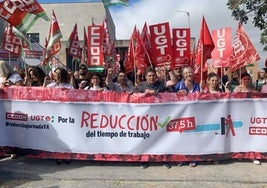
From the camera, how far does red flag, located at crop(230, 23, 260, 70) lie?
8.65 m

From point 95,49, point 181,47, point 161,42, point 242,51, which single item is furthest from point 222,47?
point 95,49

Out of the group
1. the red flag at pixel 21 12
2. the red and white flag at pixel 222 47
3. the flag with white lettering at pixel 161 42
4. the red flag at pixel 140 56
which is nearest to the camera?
the red flag at pixel 21 12

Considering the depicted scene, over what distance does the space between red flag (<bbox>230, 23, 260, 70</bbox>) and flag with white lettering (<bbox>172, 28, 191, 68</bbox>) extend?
1.12 metres

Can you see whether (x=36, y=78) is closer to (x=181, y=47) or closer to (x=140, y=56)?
(x=140, y=56)

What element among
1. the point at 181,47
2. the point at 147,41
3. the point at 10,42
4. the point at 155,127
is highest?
the point at 10,42

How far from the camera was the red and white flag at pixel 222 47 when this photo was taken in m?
9.08

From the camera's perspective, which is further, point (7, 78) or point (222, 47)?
point (222, 47)

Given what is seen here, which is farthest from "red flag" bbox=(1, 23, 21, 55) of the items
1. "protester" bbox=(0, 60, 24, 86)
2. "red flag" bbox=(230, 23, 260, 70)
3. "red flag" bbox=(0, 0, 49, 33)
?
"red flag" bbox=(230, 23, 260, 70)

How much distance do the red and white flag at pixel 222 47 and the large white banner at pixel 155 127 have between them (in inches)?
102

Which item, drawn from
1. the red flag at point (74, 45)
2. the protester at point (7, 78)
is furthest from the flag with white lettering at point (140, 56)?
the red flag at point (74, 45)

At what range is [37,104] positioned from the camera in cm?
683

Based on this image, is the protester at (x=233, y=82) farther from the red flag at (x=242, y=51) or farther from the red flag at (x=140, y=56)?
the red flag at (x=140, y=56)

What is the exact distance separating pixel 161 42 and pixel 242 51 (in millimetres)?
1891

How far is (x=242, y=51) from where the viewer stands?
876cm
